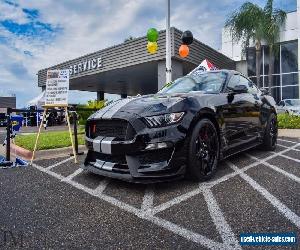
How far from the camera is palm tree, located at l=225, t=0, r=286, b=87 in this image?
66.2 feet

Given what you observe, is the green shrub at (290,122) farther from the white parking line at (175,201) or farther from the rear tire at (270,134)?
the white parking line at (175,201)

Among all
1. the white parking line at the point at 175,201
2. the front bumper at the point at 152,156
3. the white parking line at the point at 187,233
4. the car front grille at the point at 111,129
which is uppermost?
the car front grille at the point at 111,129

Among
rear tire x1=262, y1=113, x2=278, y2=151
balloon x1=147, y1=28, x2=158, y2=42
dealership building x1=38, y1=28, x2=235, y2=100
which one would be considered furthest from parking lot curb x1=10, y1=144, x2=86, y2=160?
dealership building x1=38, y1=28, x2=235, y2=100

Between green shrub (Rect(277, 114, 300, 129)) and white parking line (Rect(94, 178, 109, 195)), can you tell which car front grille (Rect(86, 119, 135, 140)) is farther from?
green shrub (Rect(277, 114, 300, 129))

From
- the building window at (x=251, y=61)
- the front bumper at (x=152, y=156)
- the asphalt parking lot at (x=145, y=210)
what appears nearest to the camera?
the asphalt parking lot at (x=145, y=210)

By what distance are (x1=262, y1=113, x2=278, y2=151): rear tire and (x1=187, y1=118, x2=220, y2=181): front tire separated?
88.4 inches

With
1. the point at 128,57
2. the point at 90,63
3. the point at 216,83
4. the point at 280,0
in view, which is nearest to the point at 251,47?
the point at 280,0

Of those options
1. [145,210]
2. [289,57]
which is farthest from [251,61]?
[145,210]

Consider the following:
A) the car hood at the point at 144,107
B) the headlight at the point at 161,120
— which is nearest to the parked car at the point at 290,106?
the car hood at the point at 144,107

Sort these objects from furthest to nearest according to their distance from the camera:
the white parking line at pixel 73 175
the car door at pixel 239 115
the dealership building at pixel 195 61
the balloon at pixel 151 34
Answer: the dealership building at pixel 195 61 → the balloon at pixel 151 34 → the car door at pixel 239 115 → the white parking line at pixel 73 175

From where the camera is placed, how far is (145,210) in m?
3.16

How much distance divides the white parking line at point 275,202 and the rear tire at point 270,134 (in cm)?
198

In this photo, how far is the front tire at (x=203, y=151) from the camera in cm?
380

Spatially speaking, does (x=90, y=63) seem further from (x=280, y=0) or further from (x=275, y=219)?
(x=275, y=219)
